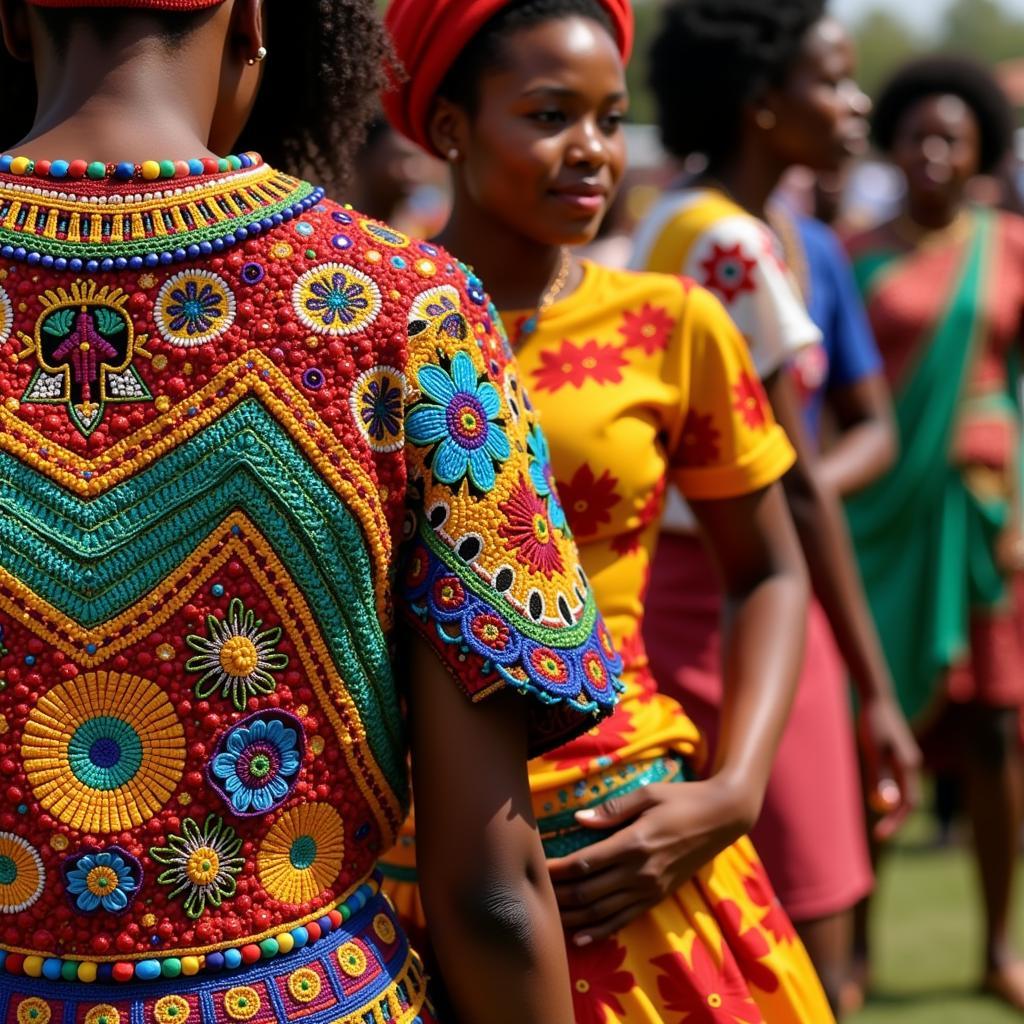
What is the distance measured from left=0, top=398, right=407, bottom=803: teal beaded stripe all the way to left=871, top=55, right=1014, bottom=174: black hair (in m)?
5.44

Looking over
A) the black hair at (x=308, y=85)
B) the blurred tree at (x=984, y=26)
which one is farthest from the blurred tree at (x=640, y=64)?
the blurred tree at (x=984, y=26)

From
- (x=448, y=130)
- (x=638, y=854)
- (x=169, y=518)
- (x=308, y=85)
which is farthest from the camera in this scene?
(x=448, y=130)

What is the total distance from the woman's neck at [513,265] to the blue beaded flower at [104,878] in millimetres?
1181

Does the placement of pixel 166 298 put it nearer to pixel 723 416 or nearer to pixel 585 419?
pixel 585 419

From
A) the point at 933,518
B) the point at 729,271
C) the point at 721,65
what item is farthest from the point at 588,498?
the point at 933,518

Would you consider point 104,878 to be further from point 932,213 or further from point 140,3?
point 932,213

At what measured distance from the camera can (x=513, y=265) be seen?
2.48m

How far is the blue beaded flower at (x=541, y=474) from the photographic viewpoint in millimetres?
1590

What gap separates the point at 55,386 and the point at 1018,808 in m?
4.61

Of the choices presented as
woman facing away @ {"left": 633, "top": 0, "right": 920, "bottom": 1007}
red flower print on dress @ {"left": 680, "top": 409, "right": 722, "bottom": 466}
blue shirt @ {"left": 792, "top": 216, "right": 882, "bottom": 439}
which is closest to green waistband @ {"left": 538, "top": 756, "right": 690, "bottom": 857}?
woman facing away @ {"left": 633, "top": 0, "right": 920, "bottom": 1007}

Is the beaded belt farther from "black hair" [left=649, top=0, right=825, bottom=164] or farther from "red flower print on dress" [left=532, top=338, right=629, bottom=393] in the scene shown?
"black hair" [left=649, top=0, right=825, bottom=164]

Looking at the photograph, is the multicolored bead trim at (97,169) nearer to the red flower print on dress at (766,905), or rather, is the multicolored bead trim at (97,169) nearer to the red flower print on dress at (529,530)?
the red flower print on dress at (529,530)

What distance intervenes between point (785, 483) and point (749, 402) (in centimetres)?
80

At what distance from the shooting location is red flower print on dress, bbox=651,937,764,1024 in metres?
2.06
